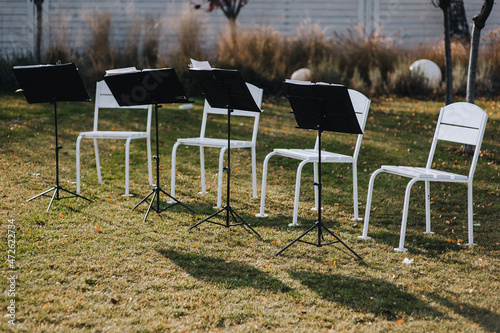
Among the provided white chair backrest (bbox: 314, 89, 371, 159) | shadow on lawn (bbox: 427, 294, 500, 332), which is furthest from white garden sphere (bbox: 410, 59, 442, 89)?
shadow on lawn (bbox: 427, 294, 500, 332)

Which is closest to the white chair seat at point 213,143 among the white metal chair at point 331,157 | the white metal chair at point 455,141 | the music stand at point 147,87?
the white metal chair at point 331,157

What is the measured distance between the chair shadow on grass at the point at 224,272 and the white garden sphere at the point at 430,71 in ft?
27.5

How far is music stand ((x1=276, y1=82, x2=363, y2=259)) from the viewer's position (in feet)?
13.9

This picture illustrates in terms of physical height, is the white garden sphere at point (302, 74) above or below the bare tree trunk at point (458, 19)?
below

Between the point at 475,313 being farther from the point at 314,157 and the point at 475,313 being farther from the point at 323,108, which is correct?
the point at 314,157

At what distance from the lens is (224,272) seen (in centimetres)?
411

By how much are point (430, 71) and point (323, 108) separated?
7.85 meters

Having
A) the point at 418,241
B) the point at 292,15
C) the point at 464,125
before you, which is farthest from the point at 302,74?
the point at 418,241

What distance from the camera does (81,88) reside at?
18.5 feet

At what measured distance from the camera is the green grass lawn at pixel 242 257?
11.1 feet

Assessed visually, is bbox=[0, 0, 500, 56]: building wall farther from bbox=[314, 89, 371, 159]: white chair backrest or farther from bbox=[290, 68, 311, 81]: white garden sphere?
bbox=[314, 89, 371, 159]: white chair backrest

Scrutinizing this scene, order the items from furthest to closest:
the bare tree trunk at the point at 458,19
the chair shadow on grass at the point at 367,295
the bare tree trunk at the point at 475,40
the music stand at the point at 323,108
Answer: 1. the bare tree trunk at the point at 458,19
2. the bare tree trunk at the point at 475,40
3. the music stand at the point at 323,108
4. the chair shadow on grass at the point at 367,295

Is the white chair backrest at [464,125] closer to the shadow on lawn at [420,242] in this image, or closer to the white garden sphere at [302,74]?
the shadow on lawn at [420,242]

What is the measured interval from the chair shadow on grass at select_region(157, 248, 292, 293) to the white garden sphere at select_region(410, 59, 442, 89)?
8395mm
